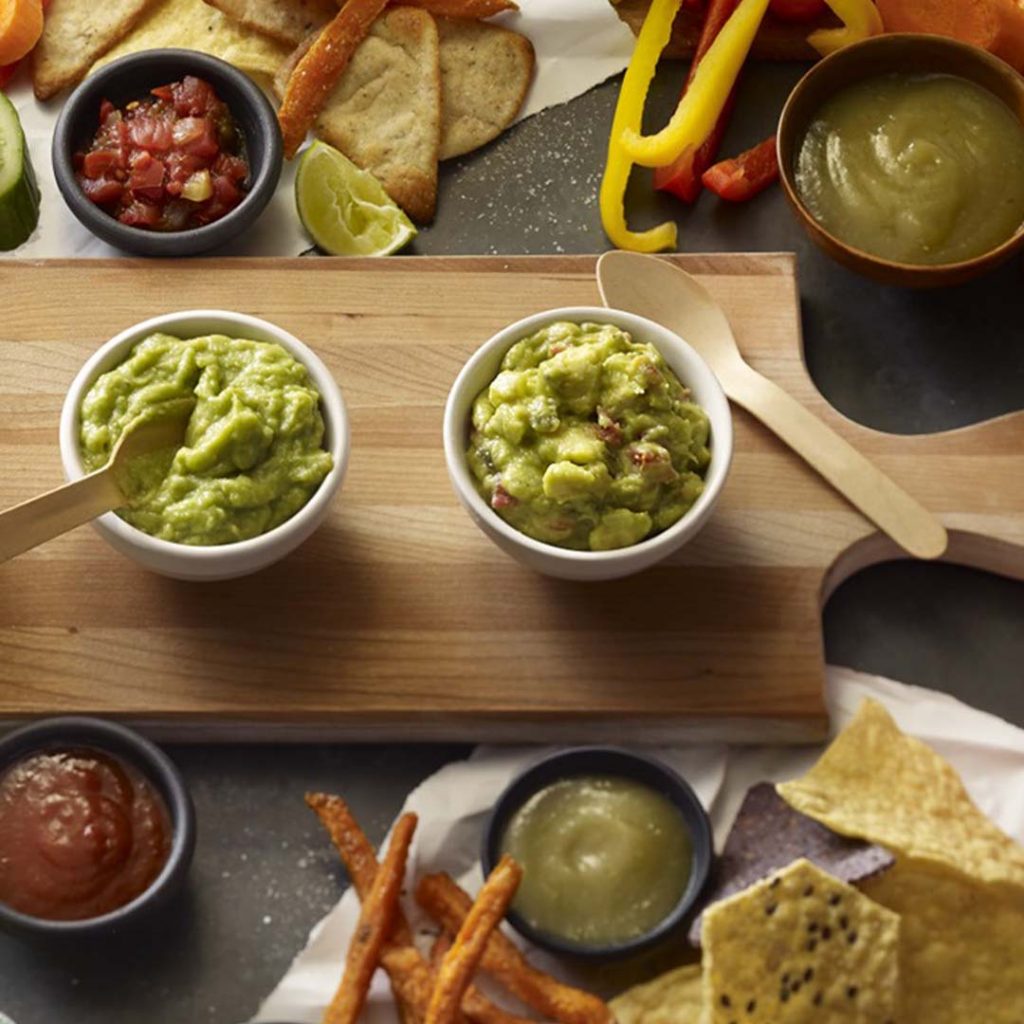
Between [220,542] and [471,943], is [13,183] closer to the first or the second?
[220,542]

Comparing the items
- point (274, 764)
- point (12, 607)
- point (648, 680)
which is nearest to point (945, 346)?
point (648, 680)

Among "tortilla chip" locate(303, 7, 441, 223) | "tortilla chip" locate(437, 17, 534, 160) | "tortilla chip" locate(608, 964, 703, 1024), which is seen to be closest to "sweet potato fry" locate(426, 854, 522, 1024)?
"tortilla chip" locate(608, 964, 703, 1024)

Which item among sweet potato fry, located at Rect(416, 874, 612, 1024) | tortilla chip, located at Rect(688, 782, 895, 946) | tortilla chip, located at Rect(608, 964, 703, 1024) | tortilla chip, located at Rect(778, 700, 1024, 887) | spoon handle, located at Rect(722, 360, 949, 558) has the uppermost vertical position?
spoon handle, located at Rect(722, 360, 949, 558)

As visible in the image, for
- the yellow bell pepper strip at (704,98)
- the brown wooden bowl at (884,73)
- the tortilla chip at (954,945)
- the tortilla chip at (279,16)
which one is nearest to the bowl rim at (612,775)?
the tortilla chip at (954,945)

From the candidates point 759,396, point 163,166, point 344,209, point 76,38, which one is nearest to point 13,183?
point 163,166

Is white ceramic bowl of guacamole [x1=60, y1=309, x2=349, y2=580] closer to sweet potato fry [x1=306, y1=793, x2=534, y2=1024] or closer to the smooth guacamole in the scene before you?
sweet potato fry [x1=306, y1=793, x2=534, y2=1024]

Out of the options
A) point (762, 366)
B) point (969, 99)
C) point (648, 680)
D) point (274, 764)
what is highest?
point (969, 99)

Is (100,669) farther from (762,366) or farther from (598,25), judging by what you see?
(598,25)
